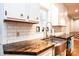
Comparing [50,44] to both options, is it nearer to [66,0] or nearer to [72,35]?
[72,35]

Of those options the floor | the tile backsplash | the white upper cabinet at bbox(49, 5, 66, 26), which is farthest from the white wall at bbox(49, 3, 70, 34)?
the tile backsplash

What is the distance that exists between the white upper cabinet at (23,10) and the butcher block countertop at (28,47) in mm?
374

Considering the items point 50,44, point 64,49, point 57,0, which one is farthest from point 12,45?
point 57,0

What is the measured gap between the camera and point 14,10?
1.88 meters

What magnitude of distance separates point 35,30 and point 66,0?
2.09ft

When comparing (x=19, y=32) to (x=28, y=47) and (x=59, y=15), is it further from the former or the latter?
(x=59, y=15)

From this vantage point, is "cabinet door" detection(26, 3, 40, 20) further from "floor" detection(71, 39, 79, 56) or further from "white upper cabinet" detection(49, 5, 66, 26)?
"floor" detection(71, 39, 79, 56)

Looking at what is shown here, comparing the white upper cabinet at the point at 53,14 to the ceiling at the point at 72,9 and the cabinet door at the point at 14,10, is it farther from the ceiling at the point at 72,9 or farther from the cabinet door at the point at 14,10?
the cabinet door at the point at 14,10

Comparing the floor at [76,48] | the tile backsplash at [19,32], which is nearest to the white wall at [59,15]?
the floor at [76,48]

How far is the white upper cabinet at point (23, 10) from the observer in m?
1.80

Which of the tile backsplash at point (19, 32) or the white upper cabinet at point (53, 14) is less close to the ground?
the white upper cabinet at point (53, 14)

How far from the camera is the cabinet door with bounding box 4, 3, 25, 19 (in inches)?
70.1

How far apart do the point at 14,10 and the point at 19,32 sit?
1.16 feet

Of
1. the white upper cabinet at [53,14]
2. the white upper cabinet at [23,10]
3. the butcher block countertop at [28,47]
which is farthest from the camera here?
the white upper cabinet at [53,14]
